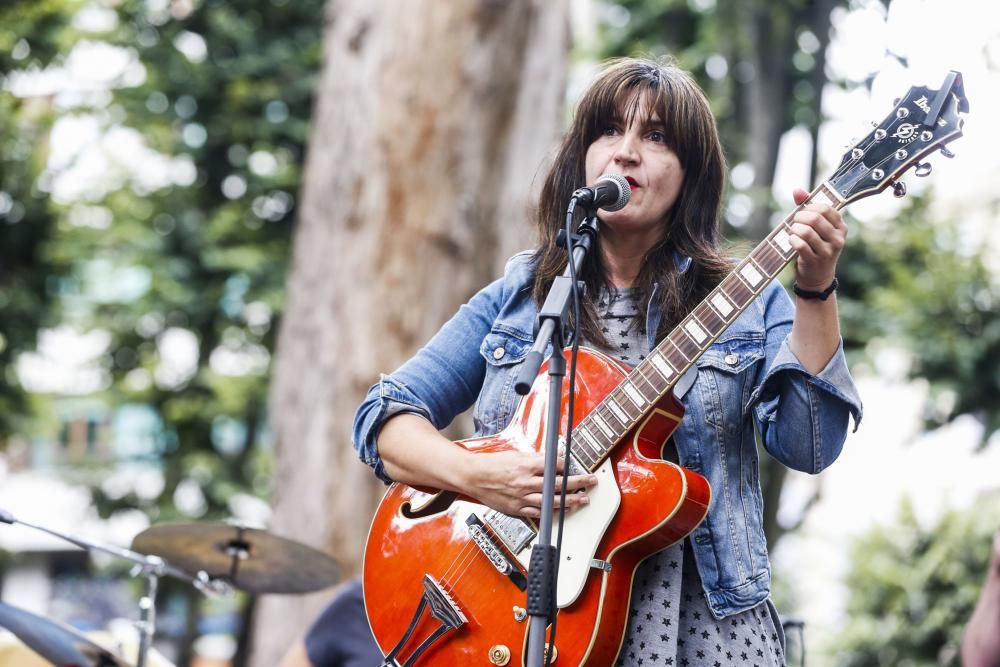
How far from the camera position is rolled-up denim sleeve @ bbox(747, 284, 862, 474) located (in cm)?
226

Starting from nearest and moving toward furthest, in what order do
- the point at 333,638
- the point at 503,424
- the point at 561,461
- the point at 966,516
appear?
the point at 561,461 → the point at 503,424 → the point at 333,638 → the point at 966,516

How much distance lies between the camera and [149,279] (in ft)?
36.8

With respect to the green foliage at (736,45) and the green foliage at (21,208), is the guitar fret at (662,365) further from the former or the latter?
the green foliage at (21,208)

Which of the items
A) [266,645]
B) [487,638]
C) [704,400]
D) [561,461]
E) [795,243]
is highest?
[795,243]

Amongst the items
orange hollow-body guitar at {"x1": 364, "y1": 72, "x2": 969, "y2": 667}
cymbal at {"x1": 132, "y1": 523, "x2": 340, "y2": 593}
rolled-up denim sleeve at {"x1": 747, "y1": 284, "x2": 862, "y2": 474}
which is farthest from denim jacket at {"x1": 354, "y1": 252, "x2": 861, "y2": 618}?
cymbal at {"x1": 132, "y1": 523, "x2": 340, "y2": 593}

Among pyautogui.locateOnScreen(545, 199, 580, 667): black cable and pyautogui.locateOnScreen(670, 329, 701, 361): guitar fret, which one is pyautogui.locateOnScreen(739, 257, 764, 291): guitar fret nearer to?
pyautogui.locateOnScreen(670, 329, 701, 361): guitar fret

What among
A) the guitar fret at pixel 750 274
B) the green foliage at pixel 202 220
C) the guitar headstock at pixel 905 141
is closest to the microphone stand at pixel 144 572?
the guitar fret at pixel 750 274

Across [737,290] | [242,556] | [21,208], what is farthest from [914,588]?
[21,208]

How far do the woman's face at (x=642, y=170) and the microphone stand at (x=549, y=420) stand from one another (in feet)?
0.41

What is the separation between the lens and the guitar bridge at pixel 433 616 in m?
2.38

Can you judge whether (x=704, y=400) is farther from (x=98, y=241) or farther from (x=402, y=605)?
(x=98, y=241)

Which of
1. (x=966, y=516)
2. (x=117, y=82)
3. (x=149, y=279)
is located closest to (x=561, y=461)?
(x=966, y=516)

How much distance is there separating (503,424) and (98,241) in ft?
30.8

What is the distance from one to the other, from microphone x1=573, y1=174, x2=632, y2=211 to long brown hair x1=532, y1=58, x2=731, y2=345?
0.58 ft
